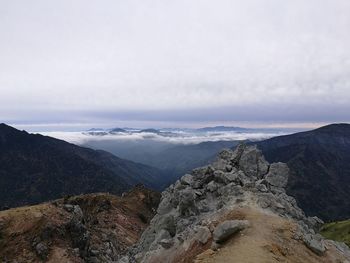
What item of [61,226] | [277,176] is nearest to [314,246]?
[277,176]

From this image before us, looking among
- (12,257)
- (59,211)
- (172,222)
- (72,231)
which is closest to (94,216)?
(59,211)

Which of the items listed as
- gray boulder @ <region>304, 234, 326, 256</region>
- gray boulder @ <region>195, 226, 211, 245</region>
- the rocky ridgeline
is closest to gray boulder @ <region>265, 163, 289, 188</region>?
the rocky ridgeline

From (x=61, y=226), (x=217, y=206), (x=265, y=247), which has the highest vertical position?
(x=217, y=206)

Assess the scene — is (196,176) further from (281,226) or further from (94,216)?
(94,216)

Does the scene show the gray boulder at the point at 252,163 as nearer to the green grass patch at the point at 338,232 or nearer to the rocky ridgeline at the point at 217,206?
the rocky ridgeline at the point at 217,206

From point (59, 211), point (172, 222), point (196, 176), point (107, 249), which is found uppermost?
point (196, 176)

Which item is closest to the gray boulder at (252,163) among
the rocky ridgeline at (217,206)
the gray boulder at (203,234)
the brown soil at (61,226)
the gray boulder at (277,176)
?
the rocky ridgeline at (217,206)

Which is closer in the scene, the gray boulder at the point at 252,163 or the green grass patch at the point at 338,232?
the gray boulder at the point at 252,163

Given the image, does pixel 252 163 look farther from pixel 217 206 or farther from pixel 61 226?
pixel 61 226
